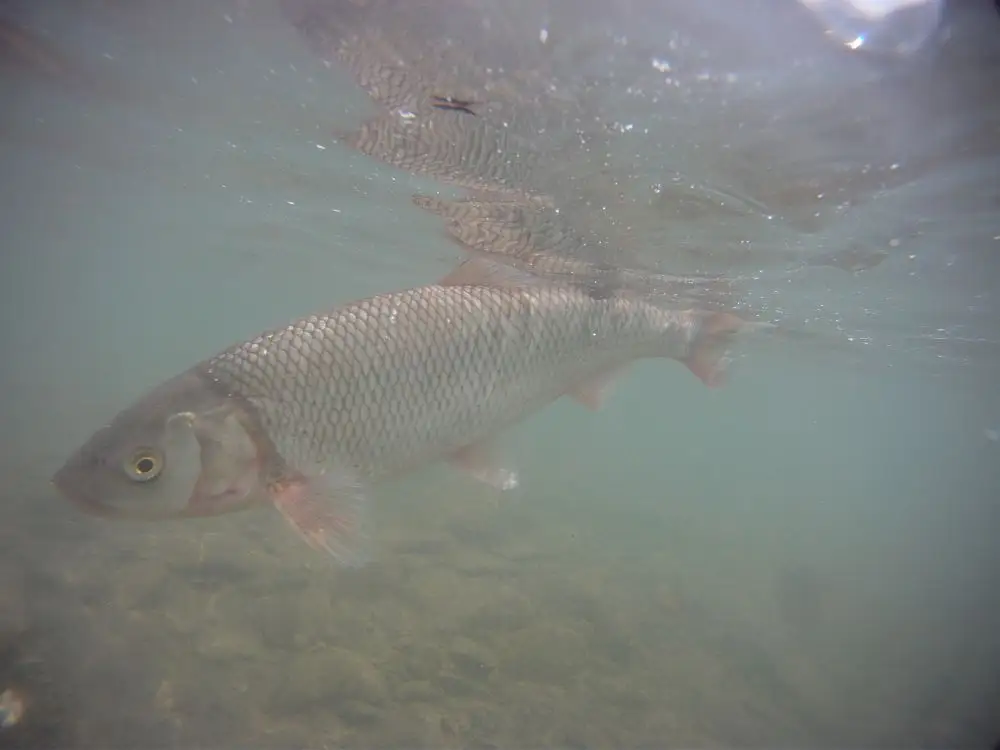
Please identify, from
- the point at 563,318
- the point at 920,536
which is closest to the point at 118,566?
the point at 563,318

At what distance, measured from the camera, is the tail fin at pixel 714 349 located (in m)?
6.74

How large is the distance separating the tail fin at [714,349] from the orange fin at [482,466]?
307cm

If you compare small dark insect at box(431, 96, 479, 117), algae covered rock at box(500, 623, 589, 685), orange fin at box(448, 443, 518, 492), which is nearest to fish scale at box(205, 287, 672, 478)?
orange fin at box(448, 443, 518, 492)

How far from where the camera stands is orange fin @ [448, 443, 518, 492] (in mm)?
4730

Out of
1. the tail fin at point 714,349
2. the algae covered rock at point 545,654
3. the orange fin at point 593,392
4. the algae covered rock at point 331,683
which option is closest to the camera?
the orange fin at point 593,392

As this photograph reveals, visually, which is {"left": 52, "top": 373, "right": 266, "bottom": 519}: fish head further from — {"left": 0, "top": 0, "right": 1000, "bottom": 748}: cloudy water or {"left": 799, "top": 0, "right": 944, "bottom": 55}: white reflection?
{"left": 799, "top": 0, "right": 944, "bottom": 55}: white reflection

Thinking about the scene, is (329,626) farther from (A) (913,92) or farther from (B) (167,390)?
(A) (913,92)

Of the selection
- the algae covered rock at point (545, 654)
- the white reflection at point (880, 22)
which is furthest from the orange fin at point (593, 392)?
the algae covered rock at point (545, 654)

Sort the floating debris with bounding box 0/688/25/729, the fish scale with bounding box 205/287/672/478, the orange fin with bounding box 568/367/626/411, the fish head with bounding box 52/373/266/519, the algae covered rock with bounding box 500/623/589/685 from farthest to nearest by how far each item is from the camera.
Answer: the algae covered rock with bounding box 500/623/589/685 < the orange fin with bounding box 568/367/626/411 < the floating debris with bounding box 0/688/25/729 < the fish scale with bounding box 205/287/672/478 < the fish head with bounding box 52/373/266/519

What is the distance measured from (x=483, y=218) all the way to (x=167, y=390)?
26.5 ft

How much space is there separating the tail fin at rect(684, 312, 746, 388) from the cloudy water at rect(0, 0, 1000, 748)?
4.11ft

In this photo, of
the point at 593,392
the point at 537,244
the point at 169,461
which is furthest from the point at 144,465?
the point at 537,244

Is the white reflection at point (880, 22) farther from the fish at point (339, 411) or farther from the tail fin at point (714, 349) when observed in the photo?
the fish at point (339, 411)

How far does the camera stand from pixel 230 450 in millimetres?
3666
